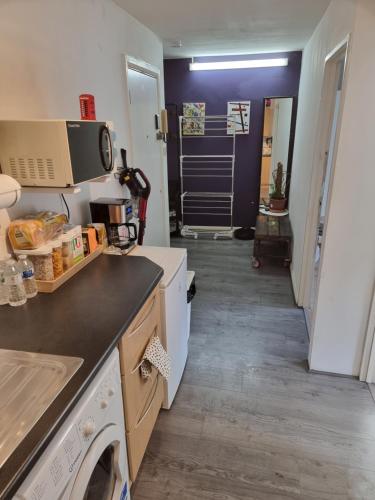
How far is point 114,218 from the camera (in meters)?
2.08

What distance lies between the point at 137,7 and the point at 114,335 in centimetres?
229

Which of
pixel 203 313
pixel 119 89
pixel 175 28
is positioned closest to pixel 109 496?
pixel 203 313

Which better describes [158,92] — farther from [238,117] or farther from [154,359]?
[154,359]

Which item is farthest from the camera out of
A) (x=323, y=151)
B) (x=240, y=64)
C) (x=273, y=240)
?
(x=240, y=64)

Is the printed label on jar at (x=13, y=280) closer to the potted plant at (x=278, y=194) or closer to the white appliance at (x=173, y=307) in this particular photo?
the white appliance at (x=173, y=307)

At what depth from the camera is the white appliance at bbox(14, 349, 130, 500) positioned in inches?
31.4

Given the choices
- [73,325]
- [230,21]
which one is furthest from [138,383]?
[230,21]

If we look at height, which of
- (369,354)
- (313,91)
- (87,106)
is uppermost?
(313,91)

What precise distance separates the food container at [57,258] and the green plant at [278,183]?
344 cm

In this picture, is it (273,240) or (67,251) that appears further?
(273,240)

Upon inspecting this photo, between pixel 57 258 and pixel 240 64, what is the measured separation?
385 centimetres

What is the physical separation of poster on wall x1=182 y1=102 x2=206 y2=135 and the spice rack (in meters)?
3.30

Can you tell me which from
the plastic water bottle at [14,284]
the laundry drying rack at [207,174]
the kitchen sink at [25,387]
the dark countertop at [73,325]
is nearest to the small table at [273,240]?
the laundry drying rack at [207,174]

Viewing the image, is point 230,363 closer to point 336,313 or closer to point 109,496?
point 336,313
